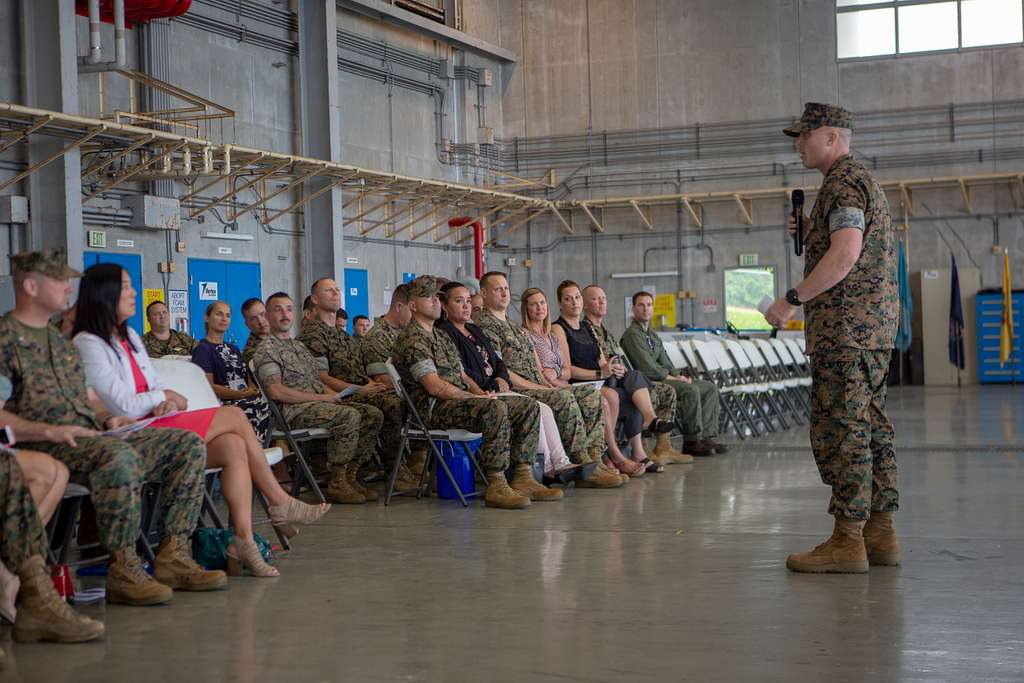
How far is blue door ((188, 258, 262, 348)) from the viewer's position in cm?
1245

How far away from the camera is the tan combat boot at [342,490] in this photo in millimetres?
6172

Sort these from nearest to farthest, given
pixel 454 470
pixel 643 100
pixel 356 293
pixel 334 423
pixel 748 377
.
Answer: pixel 334 423 → pixel 454 470 → pixel 748 377 → pixel 356 293 → pixel 643 100

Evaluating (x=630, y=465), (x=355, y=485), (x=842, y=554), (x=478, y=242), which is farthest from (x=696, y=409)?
(x=478, y=242)

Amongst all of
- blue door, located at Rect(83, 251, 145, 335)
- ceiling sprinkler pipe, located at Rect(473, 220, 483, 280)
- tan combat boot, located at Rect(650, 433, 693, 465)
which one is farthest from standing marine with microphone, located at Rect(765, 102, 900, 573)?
ceiling sprinkler pipe, located at Rect(473, 220, 483, 280)

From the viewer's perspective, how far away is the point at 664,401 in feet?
26.7

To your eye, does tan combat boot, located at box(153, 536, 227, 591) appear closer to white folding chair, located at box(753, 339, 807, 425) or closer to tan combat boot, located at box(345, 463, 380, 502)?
tan combat boot, located at box(345, 463, 380, 502)

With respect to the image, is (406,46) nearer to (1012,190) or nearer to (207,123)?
(207,123)

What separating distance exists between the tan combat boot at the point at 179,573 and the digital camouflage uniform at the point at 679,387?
4.65 meters

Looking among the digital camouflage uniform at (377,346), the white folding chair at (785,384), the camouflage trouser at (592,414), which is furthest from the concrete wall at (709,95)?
the digital camouflage uniform at (377,346)

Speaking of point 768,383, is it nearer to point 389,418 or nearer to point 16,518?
point 389,418

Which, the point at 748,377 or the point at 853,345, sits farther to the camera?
the point at 748,377

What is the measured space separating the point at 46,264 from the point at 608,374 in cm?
426

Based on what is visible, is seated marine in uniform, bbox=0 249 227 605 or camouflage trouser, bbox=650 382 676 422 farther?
camouflage trouser, bbox=650 382 676 422

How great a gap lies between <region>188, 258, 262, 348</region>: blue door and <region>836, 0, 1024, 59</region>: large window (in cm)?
931
